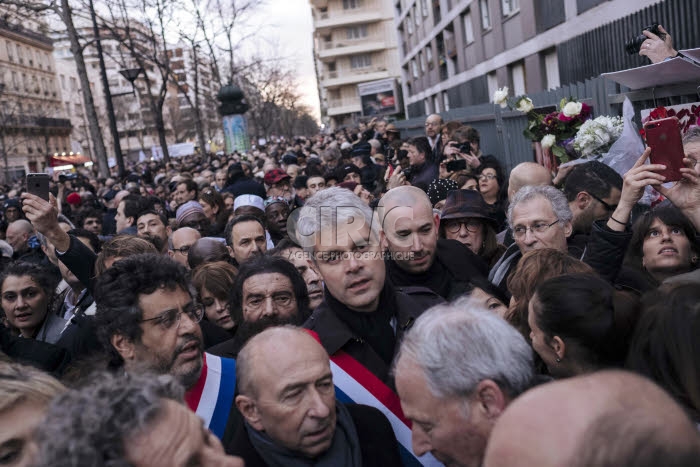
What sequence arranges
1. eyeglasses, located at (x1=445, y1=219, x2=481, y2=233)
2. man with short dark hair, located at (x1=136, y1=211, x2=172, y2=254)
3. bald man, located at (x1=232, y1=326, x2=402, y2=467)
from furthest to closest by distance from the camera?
man with short dark hair, located at (x1=136, y1=211, x2=172, y2=254)
eyeglasses, located at (x1=445, y1=219, x2=481, y2=233)
bald man, located at (x1=232, y1=326, x2=402, y2=467)

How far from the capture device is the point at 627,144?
18.6 feet

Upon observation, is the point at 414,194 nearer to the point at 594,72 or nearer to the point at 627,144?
the point at 627,144

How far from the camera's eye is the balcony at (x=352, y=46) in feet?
214

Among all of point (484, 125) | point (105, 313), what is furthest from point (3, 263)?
point (484, 125)

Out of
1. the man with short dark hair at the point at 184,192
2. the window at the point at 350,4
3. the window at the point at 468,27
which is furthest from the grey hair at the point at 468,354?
the window at the point at 350,4

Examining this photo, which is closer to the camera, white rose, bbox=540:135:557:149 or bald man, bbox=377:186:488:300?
bald man, bbox=377:186:488:300

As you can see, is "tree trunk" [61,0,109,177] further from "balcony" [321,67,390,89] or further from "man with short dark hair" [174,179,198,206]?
"balcony" [321,67,390,89]

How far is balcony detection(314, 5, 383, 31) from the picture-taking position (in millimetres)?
64688

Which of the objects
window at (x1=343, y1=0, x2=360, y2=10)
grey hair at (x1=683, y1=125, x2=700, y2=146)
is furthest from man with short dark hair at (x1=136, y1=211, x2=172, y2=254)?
window at (x1=343, y1=0, x2=360, y2=10)

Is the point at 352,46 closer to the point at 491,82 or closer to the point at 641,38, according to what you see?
the point at 491,82

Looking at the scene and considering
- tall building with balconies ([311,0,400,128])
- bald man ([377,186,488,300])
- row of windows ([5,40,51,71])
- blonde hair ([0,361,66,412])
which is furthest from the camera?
tall building with balconies ([311,0,400,128])

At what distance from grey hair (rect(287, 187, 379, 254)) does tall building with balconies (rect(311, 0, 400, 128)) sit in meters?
61.7

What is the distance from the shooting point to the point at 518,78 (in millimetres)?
19969

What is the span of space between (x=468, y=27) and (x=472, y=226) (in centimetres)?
2229
